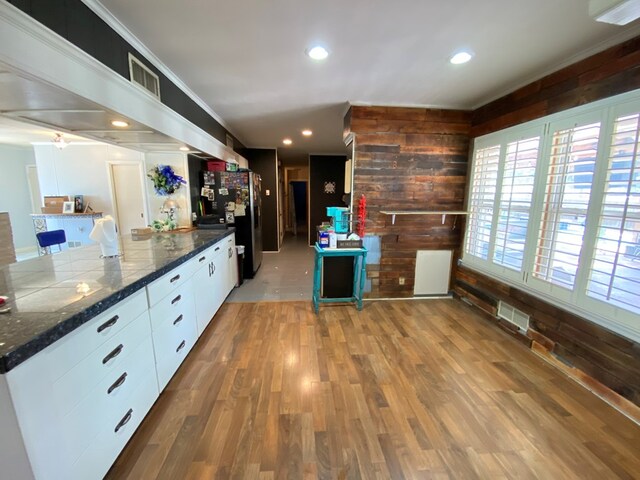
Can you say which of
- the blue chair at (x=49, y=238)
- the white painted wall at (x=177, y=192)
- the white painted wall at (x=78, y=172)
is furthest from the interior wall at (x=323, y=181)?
the blue chair at (x=49, y=238)

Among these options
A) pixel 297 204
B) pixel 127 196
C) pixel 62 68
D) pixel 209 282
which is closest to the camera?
pixel 62 68

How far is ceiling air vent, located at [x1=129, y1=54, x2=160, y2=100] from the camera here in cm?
188

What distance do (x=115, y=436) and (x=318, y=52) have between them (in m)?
2.78

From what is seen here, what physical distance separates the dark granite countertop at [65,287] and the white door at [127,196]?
2442 mm

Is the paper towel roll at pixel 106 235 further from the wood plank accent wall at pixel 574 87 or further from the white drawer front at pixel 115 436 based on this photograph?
the wood plank accent wall at pixel 574 87

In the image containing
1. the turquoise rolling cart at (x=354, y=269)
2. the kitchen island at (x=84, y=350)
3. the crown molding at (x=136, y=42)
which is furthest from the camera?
the turquoise rolling cart at (x=354, y=269)

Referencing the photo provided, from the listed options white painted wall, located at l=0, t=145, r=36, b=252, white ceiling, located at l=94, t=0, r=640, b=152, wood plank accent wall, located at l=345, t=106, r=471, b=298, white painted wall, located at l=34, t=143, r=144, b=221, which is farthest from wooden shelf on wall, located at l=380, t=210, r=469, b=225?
white painted wall, located at l=0, t=145, r=36, b=252

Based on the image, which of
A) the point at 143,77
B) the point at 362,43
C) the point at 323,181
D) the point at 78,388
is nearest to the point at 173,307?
the point at 78,388

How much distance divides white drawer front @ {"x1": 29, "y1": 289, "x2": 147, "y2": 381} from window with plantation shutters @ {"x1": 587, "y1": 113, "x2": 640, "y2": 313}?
3133 millimetres

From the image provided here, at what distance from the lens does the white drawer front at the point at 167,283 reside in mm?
1677

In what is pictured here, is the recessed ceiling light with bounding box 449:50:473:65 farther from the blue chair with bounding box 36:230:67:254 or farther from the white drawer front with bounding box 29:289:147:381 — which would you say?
the blue chair with bounding box 36:230:67:254

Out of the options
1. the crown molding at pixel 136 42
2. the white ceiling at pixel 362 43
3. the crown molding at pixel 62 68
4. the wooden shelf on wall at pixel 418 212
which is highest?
the white ceiling at pixel 362 43

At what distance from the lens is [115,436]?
1331 millimetres

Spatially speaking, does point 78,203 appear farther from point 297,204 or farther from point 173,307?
point 297,204
